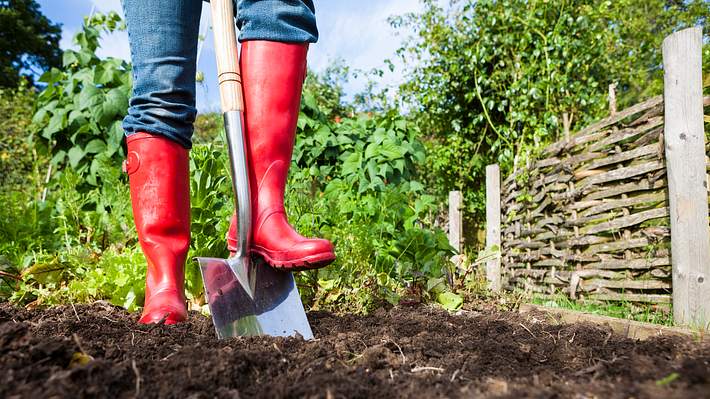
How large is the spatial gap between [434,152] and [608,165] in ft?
12.4

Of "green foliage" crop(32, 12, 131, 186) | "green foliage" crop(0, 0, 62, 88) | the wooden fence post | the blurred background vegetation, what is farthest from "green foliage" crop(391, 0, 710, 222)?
"green foliage" crop(0, 0, 62, 88)

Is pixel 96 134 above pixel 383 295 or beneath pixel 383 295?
above

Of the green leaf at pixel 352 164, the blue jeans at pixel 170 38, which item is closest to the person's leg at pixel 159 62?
the blue jeans at pixel 170 38

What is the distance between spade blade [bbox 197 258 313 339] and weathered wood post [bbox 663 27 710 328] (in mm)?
2214

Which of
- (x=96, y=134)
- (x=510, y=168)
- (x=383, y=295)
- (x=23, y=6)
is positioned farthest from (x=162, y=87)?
(x=23, y=6)

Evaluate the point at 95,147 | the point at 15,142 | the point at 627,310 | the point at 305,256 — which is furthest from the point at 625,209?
the point at 15,142

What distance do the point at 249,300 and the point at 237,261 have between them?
12 centimetres

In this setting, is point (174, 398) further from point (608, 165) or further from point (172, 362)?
point (608, 165)

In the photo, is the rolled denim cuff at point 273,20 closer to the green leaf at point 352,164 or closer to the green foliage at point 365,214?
the green foliage at point 365,214

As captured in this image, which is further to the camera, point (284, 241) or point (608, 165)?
point (608, 165)

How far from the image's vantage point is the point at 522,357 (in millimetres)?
1129

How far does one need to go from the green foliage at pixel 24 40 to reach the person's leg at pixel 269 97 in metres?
21.6

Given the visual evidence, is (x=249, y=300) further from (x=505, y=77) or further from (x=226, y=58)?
(x=505, y=77)

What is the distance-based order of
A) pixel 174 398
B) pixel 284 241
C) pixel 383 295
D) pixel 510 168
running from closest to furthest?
pixel 174 398, pixel 284 241, pixel 383 295, pixel 510 168
